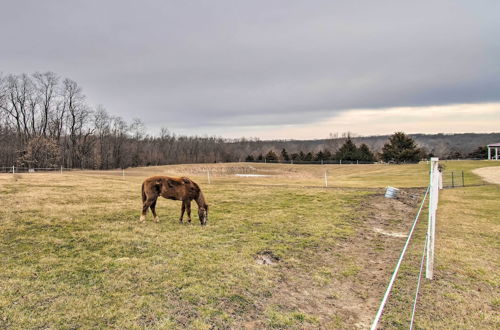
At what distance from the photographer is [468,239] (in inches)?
395

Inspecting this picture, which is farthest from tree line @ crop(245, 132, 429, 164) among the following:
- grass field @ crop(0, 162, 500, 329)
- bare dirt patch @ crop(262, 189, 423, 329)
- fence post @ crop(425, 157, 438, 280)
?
fence post @ crop(425, 157, 438, 280)

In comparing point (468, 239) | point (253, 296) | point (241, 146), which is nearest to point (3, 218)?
point (253, 296)

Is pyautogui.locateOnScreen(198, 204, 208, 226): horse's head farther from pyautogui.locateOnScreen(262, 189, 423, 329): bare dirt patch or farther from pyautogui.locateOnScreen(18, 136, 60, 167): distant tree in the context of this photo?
pyautogui.locateOnScreen(18, 136, 60, 167): distant tree

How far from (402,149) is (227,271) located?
2516 inches

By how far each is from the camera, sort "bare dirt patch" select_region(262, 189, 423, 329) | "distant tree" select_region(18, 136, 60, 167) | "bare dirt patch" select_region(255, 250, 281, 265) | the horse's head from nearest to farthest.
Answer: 1. "bare dirt patch" select_region(262, 189, 423, 329)
2. "bare dirt patch" select_region(255, 250, 281, 265)
3. the horse's head
4. "distant tree" select_region(18, 136, 60, 167)

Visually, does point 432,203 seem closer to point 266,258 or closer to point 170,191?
point 266,258

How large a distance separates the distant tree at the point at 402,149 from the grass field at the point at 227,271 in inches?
2059

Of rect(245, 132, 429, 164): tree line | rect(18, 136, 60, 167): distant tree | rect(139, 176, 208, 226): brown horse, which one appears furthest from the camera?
rect(245, 132, 429, 164): tree line

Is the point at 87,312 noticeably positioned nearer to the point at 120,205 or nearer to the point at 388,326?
the point at 388,326

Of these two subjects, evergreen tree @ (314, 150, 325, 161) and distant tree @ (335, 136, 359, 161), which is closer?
distant tree @ (335, 136, 359, 161)

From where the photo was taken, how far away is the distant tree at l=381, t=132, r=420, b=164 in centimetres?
5972

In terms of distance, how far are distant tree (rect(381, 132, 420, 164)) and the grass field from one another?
52288 millimetres

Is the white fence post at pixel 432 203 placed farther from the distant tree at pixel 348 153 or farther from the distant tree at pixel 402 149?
the distant tree at pixel 348 153

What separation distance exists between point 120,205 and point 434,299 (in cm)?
1265
